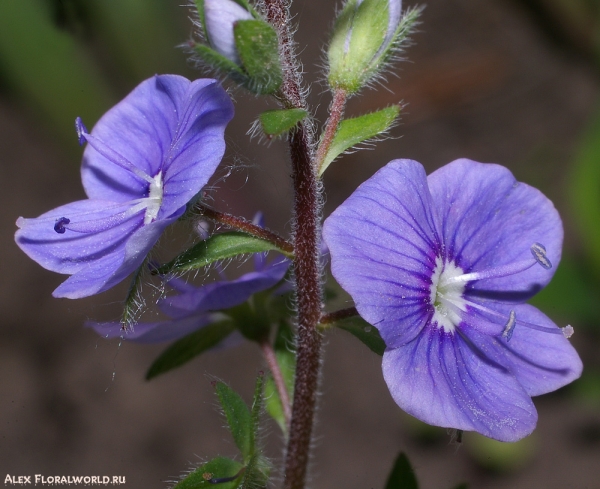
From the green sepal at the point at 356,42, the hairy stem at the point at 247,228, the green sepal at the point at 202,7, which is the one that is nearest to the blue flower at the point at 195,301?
the hairy stem at the point at 247,228

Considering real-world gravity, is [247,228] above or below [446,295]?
above

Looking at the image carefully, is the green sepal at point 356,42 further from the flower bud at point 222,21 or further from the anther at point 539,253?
the anther at point 539,253

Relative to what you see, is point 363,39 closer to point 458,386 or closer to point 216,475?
point 458,386

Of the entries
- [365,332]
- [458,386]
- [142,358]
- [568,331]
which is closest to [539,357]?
[568,331]

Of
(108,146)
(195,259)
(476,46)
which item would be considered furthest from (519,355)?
(476,46)

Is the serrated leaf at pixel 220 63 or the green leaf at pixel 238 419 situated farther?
the green leaf at pixel 238 419

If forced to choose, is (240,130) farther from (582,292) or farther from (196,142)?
(196,142)

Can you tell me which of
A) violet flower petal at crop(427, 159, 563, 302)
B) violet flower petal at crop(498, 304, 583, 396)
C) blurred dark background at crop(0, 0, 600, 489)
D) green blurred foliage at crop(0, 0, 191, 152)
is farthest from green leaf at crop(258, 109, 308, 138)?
green blurred foliage at crop(0, 0, 191, 152)
